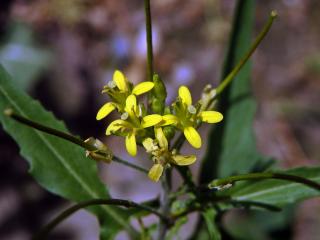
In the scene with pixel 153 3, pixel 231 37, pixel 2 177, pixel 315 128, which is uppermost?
pixel 153 3

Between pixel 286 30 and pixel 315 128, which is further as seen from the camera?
pixel 286 30

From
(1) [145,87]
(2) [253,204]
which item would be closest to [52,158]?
(1) [145,87]

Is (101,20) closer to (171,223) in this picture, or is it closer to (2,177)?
(2,177)

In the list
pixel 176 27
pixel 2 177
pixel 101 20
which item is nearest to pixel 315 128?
pixel 176 27

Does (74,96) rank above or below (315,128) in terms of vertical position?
above

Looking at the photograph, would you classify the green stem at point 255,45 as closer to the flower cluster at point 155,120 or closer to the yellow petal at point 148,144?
the flower cluster at point 155,120

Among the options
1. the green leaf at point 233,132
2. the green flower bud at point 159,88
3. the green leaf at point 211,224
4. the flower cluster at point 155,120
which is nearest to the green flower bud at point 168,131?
the flower cluster at point 155,120

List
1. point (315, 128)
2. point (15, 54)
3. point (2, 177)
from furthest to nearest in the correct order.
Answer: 1. point (15, 54)
2. point (315, 128)
3. point (2, 177)
